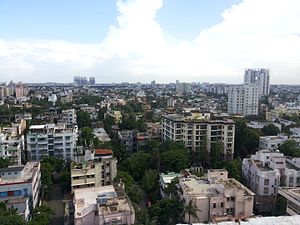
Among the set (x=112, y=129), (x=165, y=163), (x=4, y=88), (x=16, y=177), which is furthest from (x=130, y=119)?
(x=4, y=88)

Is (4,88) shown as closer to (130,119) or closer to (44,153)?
(130,119)

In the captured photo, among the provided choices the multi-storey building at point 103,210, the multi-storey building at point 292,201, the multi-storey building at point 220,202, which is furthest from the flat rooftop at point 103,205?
the multi-storey building at point 292,201

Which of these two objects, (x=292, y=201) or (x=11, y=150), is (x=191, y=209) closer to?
(x=292, y=201)

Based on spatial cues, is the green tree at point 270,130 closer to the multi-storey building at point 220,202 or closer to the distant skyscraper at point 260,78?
the multi-storey building at point 220,202

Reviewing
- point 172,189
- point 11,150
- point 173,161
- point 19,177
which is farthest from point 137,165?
point 11,150

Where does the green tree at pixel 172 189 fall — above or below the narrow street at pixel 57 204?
above

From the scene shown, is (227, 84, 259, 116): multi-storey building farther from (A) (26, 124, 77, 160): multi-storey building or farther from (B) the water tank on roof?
(B) the water tank on roof
